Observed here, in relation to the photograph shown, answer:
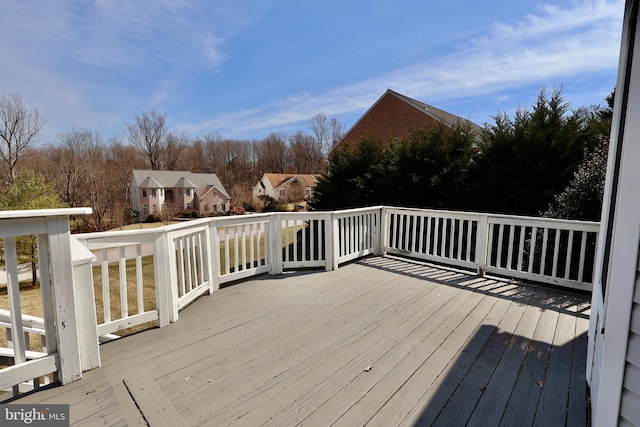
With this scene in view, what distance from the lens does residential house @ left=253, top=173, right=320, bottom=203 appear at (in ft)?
110

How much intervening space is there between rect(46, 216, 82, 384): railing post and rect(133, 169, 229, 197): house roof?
3319cm

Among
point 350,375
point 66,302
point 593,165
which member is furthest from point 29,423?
point 593,165

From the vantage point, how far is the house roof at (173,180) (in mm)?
31203

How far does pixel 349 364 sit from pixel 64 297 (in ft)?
6.75

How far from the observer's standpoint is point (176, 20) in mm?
6859

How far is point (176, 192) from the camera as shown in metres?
33.4

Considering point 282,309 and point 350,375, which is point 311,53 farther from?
point 350,375

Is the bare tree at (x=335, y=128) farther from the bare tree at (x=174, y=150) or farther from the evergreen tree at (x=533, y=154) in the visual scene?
the evergreen tree at (x=533, y=154)

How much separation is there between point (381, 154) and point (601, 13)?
221 inches

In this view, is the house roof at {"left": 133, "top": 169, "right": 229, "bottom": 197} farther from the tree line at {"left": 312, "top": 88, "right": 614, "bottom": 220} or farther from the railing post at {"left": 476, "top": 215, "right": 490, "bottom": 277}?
the railing post at {"left": 476, "top": 215, "right": 490, "bottom": 277}

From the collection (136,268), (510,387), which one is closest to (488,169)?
(510,387)

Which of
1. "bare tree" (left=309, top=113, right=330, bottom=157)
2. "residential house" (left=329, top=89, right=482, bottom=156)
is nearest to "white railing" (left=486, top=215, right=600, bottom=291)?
"residential house" (left=329, top=89, right=482, bottom=156)

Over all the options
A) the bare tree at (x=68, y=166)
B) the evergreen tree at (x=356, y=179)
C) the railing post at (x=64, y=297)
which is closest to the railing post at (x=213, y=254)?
the railing post at (x=64, y=297)

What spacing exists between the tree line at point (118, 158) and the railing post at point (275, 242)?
215 inches
